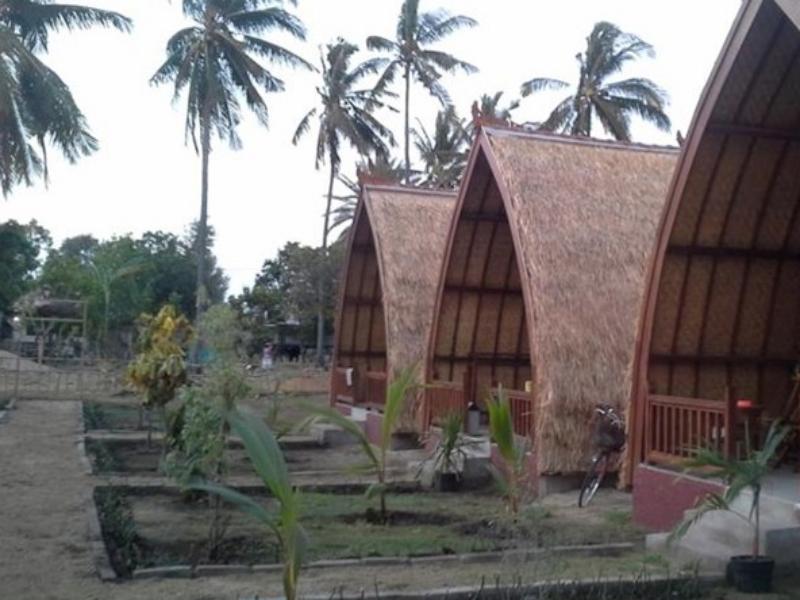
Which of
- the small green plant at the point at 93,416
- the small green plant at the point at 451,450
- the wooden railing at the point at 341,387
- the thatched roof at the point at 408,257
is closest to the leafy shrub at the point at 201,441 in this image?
the small green plant at the point at 451,450

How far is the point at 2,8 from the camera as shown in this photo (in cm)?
2238

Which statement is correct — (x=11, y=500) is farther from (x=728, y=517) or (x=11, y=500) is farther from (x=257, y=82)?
(x=257, y=82)

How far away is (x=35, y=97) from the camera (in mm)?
22047

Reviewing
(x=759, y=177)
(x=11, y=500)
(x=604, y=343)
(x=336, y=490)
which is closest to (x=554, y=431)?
(x=604, y=343)

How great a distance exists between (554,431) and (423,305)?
680cm

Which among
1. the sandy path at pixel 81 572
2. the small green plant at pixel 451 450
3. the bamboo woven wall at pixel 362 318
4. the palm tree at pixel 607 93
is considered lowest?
the sandy path at pixel 81 572

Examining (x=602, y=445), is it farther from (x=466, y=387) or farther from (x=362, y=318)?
(x=362, y=318)

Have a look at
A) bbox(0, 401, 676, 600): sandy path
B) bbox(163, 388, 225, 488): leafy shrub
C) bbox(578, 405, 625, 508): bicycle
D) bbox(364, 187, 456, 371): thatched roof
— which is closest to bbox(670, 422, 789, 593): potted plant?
bbox(0, 401, 676, 600): sandy path

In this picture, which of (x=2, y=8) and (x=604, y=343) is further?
(x=2, y=8)

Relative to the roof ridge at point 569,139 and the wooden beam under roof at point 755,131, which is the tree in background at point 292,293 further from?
the wooden beam under roof at point 755,131

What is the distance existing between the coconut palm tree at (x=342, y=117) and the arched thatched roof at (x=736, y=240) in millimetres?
29647

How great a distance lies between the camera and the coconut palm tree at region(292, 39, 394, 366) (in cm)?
4150

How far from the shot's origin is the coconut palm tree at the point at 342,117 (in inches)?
1634

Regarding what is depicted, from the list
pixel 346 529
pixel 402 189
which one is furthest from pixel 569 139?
pixel 346 529
